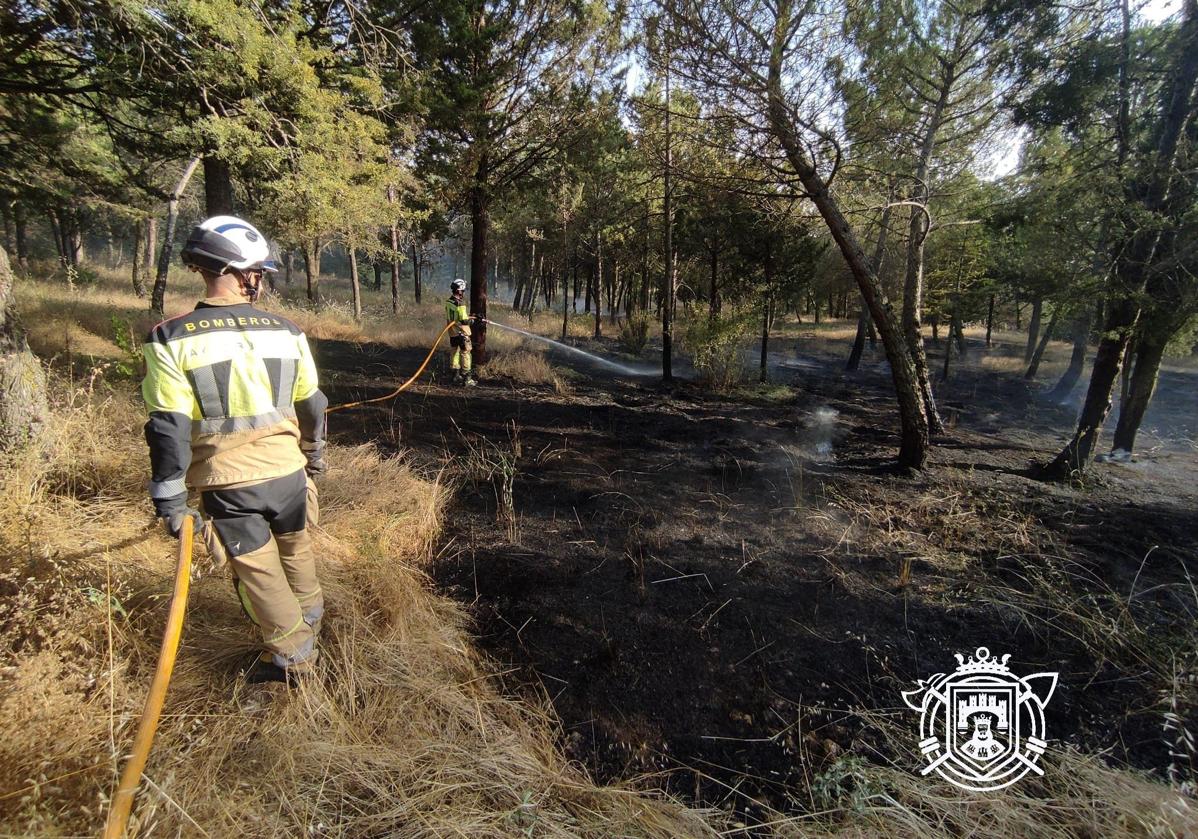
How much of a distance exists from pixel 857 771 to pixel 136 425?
18.6ft

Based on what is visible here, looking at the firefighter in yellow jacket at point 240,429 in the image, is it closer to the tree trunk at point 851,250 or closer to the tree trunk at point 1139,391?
the tree trunk at point 851,250

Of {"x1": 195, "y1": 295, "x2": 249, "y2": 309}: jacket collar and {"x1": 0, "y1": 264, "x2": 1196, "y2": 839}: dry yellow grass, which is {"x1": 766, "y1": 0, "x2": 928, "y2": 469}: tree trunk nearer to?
{"x1": 0, "y1": 264, "x2": 1196, "y2": 839}: dry yellow grass

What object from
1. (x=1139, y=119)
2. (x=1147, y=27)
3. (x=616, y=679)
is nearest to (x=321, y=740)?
(x=616, y=679)

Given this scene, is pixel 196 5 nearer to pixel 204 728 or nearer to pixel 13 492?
pixel 13 492

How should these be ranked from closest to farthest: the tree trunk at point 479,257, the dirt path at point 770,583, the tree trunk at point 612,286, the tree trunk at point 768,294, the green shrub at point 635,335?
the dirt path at point 770,583 → the tree trunk at point 479,257 → the tree trunk at point 768,294 → the green shrub at point 635,335 → the tree trunk at point 612,286

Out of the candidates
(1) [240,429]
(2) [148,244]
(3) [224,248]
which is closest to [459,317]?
(3) [224,248]

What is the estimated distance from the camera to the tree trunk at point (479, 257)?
984cm

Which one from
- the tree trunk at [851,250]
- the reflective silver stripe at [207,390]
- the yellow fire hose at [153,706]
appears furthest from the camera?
the tree trunk at [851,250]

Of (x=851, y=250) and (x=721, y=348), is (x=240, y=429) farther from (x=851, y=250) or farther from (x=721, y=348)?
(x=721, y=348)

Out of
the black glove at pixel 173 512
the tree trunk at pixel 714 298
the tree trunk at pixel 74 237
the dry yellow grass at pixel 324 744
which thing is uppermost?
the tree trunk at pixel 74 237

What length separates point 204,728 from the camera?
1.96 metres

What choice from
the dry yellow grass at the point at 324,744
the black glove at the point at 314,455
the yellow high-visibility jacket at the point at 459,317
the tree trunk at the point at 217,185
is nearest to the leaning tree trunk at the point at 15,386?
the dry yellow grass at the point at 324,744

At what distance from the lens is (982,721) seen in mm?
2318

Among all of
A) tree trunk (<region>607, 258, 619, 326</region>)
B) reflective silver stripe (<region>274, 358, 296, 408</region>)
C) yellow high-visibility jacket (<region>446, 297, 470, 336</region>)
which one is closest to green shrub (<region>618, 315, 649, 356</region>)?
tree trunk (<region>607, 258, 619, 326</region>)
